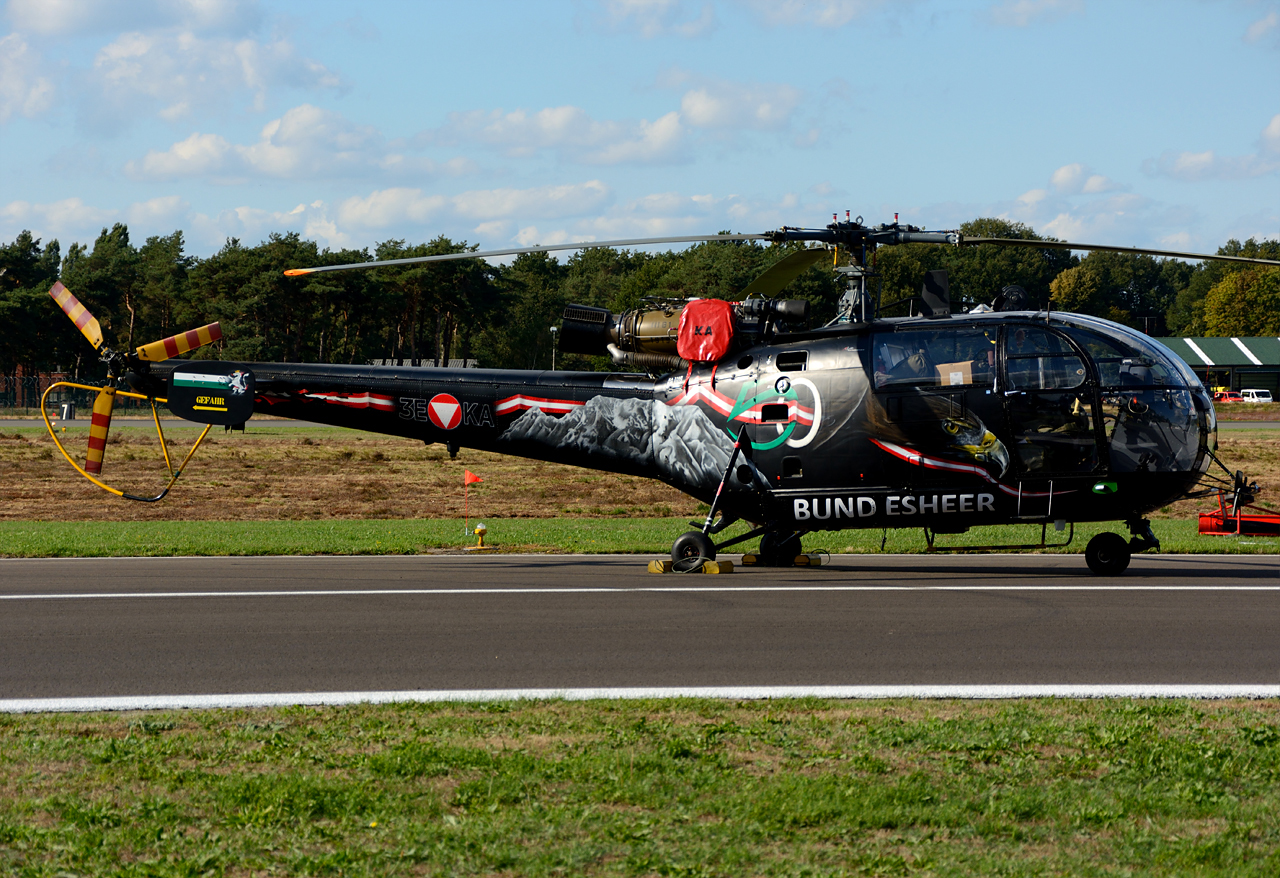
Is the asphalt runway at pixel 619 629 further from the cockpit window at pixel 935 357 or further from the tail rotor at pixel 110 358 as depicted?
the cockpit window at pixel 935 357

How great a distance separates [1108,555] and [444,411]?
28.1 ft

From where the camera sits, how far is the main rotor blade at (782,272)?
13625 mm

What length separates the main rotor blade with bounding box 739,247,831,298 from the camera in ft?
44.7

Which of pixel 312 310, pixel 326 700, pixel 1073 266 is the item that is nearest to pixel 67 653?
pixel 326 700

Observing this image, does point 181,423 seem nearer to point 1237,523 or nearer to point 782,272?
point 782,272

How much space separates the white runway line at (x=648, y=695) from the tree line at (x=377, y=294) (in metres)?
42.0

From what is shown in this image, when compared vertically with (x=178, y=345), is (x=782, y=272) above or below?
above

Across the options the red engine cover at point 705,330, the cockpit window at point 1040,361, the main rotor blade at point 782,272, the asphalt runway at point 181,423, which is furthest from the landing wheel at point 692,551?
the asphalt runway at point 181,423

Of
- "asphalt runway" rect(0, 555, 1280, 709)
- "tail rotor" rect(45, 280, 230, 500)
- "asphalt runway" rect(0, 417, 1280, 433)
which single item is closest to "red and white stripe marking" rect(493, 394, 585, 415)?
"asphalt runway" rect(0, 555, 1280, 709)

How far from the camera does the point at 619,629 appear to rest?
9.95 m

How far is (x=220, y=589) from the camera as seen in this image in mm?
12602

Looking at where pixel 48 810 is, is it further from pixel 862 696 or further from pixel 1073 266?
pixel 1073 266

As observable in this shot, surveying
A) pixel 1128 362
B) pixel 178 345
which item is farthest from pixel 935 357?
pixel 178 345

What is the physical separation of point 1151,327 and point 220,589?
12.2 meters
